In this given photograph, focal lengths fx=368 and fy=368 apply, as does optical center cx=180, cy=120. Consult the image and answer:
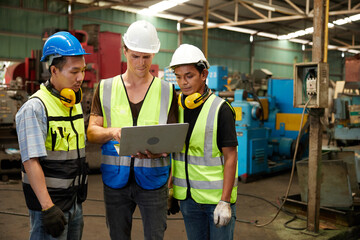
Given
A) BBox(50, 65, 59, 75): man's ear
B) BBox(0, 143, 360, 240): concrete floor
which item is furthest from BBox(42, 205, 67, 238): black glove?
BBox(0, 143, 360, 240): concrete floor

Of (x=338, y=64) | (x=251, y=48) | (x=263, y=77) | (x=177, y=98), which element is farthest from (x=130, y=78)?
(x=338, y=64)

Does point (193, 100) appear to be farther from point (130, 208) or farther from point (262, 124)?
point (262, 124)

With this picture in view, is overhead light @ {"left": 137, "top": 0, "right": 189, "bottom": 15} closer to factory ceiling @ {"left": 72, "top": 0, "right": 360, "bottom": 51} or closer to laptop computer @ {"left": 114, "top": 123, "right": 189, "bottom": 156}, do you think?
factory ceiling @ {"left": 72, "top": 0, "right": 360, "bottom": 51}

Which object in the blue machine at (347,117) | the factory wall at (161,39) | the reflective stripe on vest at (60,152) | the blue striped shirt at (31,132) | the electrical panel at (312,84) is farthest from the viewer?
the factory wall at (161,39)

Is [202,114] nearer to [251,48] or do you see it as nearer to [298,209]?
[298,209]

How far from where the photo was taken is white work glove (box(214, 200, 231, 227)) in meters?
2.05

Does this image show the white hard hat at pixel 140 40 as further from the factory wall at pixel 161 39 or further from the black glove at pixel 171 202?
the factory wall at pixel 161 39

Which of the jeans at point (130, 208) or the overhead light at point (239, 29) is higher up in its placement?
the overhead light at point (239, 29)

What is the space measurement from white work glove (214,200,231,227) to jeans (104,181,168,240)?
0.33 meters

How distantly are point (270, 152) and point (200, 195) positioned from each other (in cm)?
543

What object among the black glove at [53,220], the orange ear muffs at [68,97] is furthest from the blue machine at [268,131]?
the black glove at [53,220]

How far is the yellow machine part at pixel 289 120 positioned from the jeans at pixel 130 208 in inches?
233

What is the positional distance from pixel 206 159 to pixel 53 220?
898 millimetres

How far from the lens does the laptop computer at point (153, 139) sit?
189 cm
